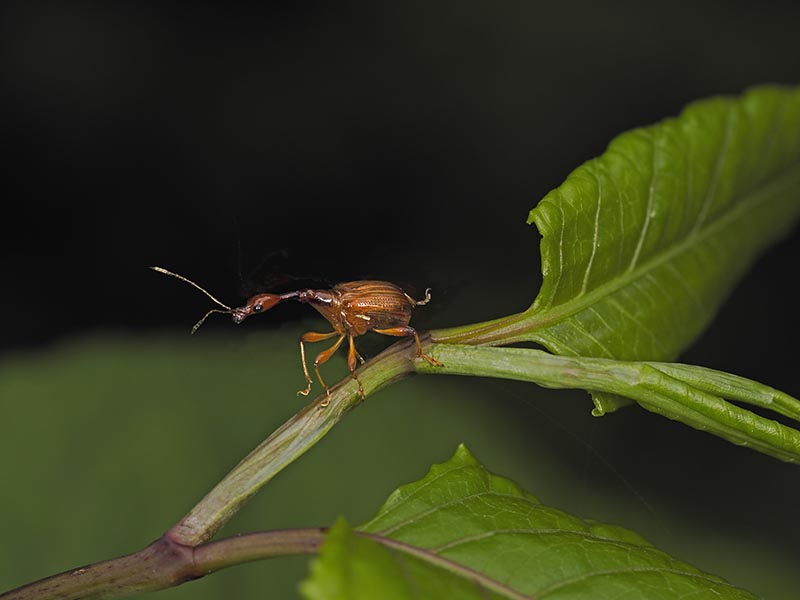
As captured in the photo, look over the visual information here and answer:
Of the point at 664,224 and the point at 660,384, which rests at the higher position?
the point at 664,224

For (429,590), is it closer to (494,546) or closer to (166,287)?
(494,546)

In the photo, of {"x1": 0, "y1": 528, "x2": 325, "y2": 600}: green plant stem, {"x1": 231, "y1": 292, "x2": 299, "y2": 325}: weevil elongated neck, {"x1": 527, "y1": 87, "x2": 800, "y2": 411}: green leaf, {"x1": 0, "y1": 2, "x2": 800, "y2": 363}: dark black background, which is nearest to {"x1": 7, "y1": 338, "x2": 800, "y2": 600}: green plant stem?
{"x1": 0, "y1": 528, "x2": 325, "y2": 600}: green plant stem

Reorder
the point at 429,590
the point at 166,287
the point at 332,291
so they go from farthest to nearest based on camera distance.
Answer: the point at 166,287, the point at 332,291, the point at 429,590

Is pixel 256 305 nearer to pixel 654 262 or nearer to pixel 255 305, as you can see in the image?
pixel 255 305

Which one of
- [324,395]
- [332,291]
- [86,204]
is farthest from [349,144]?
[324,395]

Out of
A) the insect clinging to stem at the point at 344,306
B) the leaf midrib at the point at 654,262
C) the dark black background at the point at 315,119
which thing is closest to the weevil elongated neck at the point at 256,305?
the insect clinging to stem at the point at 344,306

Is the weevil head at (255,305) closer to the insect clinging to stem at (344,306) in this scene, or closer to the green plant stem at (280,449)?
the insect clinging to stem at (344,306)

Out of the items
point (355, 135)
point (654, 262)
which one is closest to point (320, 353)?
point (654, 262)
